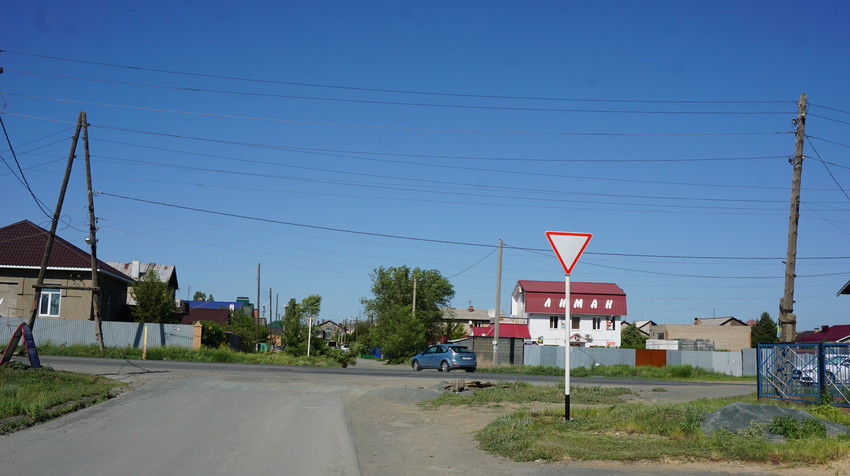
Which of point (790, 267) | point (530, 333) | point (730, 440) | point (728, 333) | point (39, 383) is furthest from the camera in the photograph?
point (728, 333)

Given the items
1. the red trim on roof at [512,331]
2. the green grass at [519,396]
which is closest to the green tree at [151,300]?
the green grass at [519,396]

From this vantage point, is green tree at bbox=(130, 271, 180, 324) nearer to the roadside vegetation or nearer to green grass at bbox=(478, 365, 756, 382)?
green grass at bbox=(478, 365, 756, 382)

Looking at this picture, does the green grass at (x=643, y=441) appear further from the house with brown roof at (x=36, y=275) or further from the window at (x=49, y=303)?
the window at (x=49, y=303)

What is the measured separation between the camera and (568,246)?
38.0 ft

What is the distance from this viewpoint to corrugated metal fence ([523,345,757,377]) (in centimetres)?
4888

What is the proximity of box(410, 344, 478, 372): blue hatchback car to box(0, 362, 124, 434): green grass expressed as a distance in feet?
66.0

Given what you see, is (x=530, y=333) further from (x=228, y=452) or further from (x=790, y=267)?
(x=228, y=452)

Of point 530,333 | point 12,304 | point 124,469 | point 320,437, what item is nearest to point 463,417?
point 320,437

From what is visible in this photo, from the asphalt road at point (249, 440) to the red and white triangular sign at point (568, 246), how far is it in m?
3.27

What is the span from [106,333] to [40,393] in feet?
89.7

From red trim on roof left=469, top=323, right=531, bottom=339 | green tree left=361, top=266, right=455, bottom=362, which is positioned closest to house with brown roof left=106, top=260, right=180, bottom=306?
green tree left=361, top=266, right=455, bottom=362

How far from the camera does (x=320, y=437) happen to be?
37.3 ft

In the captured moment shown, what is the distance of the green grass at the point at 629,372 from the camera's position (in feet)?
133

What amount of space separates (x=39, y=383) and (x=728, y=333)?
8211cm
